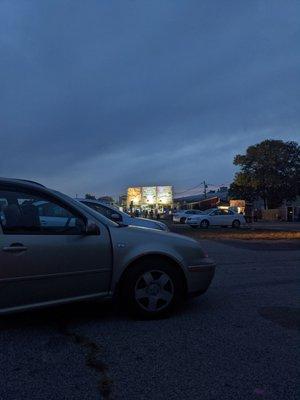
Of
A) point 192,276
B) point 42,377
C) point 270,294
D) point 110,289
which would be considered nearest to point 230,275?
point 270,294

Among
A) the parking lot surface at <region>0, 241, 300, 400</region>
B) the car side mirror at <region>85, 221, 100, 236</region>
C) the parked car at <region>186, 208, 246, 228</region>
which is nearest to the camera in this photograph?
the parking lot surface at <region>0, 241, 300, 400</region>

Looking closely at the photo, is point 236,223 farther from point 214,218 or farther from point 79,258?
point 79,258

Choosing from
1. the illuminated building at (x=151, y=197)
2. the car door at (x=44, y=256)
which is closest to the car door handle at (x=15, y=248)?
the car door at (x=44, y=256)

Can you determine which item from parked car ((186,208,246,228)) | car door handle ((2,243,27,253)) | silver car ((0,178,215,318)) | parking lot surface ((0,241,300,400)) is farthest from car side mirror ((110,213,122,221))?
parked car ((186,208,246,228))

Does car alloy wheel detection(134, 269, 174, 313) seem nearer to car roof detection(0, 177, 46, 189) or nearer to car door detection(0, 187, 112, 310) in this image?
car door detection(0, 187, 112, 310)

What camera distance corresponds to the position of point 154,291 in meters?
6.20

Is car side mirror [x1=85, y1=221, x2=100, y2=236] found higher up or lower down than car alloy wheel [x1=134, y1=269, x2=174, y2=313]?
higher up

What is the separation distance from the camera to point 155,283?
622cm

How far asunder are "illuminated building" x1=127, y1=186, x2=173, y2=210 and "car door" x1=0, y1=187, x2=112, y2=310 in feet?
300

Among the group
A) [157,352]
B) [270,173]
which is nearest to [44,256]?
[157,352]

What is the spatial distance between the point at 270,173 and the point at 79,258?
246 ft

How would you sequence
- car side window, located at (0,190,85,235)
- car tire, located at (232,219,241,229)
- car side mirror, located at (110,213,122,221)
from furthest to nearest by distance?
car tire, located at (232,219,241,229)
car side mirror, located at (110,213,122,221)
car side window, located at (0,190,85,235)

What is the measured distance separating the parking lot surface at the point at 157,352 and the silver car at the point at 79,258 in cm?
33

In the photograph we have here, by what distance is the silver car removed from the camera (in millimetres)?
5598
